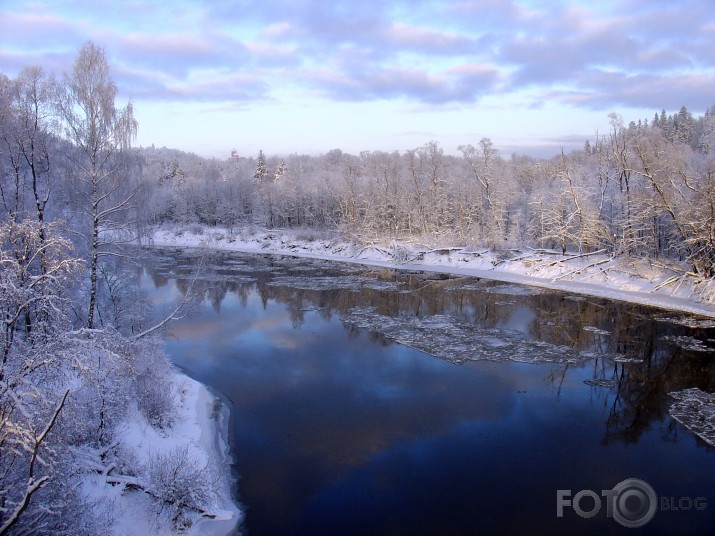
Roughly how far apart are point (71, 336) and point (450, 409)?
30.5 feet

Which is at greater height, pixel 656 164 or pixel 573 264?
pixel 656 164

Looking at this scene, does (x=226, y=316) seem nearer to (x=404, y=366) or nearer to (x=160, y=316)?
(x=160, y=316)

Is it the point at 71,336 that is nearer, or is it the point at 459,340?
Result: the point at 71,336

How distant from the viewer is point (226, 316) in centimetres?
2344

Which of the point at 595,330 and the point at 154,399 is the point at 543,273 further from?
the point at 154,399

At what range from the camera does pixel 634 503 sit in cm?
924

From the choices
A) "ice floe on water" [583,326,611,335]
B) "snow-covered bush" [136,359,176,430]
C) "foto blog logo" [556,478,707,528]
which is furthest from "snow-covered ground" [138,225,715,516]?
"ice floe on water" [583,326,611,335]

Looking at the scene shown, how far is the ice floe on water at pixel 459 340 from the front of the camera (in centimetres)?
1739

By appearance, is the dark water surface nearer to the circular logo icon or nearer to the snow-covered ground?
the circular logo icon

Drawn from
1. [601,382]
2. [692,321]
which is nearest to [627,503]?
[601,382]

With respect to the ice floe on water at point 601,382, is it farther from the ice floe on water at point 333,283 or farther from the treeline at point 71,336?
the ice floe on water at point 333,283

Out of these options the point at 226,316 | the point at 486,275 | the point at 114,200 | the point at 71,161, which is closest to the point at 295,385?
the point at 114,200

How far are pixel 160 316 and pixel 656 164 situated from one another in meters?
Answer: 27.7

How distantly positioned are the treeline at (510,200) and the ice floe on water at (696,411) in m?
13.2
